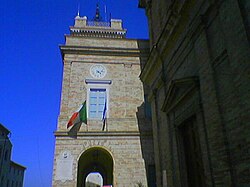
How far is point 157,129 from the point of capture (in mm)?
8664

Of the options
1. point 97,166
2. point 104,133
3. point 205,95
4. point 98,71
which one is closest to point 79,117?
point 104,133

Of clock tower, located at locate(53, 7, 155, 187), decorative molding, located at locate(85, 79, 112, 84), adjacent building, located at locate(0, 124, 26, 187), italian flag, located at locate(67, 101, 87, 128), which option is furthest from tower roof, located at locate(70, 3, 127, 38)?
adjacent building, located at locate(0, 124, 26, 187)

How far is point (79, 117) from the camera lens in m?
13.0

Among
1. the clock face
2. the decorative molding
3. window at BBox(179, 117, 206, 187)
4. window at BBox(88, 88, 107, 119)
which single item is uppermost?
the clock face

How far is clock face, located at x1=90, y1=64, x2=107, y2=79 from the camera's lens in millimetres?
14797

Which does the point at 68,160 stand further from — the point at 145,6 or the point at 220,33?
the point at 220,33

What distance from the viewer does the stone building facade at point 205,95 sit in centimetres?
386

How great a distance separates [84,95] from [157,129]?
6618 millimetres

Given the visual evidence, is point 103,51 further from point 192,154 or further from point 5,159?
point 5,159

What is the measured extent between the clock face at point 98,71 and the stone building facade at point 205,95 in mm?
6802

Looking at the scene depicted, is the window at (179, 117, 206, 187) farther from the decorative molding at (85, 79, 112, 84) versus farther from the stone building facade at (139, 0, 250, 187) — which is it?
the decorative molding at (85, 79, 112, 84)

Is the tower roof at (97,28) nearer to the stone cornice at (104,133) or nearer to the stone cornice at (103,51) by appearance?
the stone cornice at (103,51)

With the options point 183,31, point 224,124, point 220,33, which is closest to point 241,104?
point 224,124

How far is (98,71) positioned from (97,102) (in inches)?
81.0
